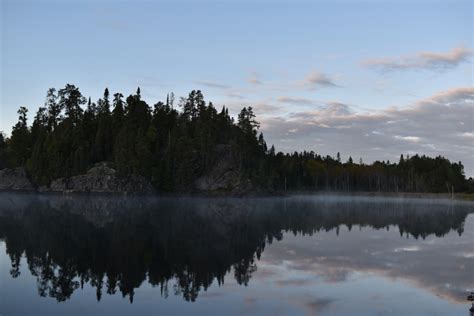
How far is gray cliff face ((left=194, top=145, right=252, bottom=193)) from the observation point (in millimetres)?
156875

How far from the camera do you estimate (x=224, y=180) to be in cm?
15875

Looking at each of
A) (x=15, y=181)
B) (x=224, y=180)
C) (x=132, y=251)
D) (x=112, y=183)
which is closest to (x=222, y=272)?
(x=132, y=251)

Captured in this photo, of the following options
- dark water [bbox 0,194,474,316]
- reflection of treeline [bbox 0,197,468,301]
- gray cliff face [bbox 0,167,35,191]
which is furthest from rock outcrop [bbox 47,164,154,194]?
dark water [bbox 0,194,474,316]

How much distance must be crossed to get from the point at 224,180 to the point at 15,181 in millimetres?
71294

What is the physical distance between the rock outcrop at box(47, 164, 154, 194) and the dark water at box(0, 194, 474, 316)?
97.7 meters

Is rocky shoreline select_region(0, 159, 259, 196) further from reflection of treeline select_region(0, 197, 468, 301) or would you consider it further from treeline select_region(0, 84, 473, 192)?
reflection of treeline select_region(0, 197, 468, 301)

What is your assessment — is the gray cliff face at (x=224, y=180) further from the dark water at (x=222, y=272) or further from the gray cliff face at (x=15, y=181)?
the dark water at (x=222, y=272)

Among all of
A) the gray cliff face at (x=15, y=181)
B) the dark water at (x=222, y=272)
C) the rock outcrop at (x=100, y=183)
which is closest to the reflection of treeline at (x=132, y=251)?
the dark water at (x=222, y=272)

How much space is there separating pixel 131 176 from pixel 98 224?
101819 millimetres

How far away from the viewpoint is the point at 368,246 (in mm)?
39812

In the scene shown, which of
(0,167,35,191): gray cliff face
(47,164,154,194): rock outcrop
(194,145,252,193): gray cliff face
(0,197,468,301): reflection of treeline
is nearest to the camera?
(0,197,468,301): reflection of treeline

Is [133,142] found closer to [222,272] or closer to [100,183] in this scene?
[100,183]

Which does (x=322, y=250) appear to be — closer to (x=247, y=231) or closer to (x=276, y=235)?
(x=276, y=235)

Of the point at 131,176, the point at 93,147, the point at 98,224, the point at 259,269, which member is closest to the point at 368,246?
the point at 259,269
